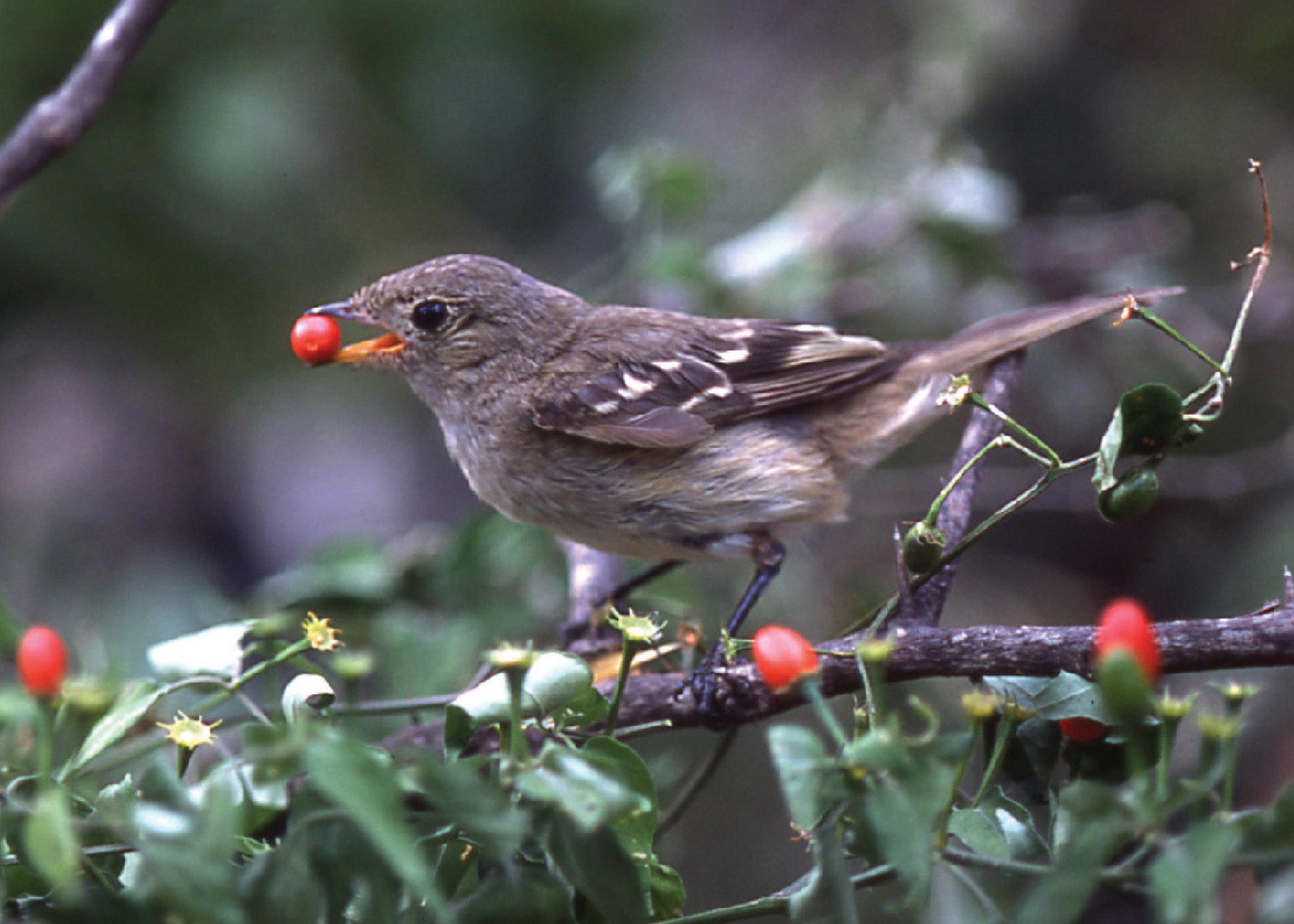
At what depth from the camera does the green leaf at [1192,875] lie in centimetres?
135

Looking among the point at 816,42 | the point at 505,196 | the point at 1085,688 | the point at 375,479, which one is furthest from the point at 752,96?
the point at 1085,688

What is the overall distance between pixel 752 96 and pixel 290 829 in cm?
685

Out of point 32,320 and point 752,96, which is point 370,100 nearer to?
point 32,320

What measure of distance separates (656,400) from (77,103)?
70.5 inches

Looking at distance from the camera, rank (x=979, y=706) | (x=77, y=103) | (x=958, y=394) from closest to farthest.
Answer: (x=979, y=706)
(x=958, y=394)
(x=77, y=103)

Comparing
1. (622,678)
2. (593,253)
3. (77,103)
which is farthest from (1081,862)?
(593,253)

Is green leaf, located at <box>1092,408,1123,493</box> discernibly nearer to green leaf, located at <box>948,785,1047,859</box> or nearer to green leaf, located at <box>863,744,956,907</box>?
green leaf, located at <box>948,785,1047,859</box>

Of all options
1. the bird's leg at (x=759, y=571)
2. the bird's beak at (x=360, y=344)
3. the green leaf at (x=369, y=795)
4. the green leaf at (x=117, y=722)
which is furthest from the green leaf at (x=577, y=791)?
the bird's beak at (x=360, y=344)

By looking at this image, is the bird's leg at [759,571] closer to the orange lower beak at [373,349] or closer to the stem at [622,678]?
the stem at [622,678]

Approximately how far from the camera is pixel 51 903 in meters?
1.79

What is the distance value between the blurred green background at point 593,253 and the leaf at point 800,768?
105 inches

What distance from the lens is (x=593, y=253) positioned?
22.2 feet

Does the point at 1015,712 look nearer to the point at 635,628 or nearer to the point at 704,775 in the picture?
the point at 635,628

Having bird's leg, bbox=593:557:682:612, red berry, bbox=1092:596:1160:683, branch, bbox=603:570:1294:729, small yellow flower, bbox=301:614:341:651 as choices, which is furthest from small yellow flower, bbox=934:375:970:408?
bird's leg, bbox=593:557:682:612
